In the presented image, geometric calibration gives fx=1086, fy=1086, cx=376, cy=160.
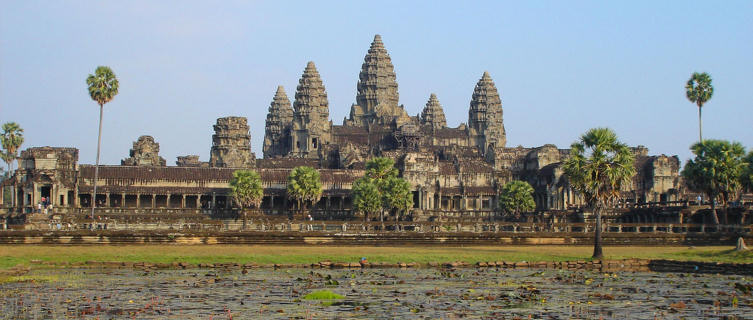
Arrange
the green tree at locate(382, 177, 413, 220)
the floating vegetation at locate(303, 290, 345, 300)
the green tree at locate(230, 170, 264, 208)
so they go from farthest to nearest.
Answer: the green tree at locate(230, 170, 264, 208) → the green tree at locate(382, 177, 413, 220) → the floating vegetation at locate(303, 290, 345, 300)

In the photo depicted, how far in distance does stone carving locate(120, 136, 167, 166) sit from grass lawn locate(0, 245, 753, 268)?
8546cm

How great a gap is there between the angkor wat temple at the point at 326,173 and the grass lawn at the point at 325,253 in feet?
153

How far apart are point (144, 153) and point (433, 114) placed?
66.3 m

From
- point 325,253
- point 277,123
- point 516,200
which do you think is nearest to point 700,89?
point 516,200

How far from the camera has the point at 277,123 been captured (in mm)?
196375

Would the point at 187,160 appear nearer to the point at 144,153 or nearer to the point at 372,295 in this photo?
the point at 144,153

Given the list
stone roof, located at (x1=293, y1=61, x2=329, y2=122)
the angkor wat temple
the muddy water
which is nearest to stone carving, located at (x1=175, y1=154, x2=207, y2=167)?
the angkor wat temple

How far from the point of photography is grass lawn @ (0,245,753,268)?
155ft

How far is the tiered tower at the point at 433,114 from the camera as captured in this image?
193500 mm

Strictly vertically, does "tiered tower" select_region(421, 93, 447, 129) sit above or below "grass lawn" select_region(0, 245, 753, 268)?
above

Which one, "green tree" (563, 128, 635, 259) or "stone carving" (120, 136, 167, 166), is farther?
"stone carving" (120, 136, 167, 166)

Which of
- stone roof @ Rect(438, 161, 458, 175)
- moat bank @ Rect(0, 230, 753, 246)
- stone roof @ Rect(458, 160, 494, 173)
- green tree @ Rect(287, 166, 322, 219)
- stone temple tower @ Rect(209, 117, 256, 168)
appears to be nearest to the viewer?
moat bank @ Rect(0, 230, 753, 246)

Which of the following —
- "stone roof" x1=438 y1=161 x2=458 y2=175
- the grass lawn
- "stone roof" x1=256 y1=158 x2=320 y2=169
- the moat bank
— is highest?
"stone roof" x1=256 y1=158 x2=320 y2=169

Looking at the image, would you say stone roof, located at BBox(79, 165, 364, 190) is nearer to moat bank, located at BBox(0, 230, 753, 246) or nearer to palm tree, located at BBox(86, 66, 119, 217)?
palm tree, located at BBox(86, 66, 119, 217)
